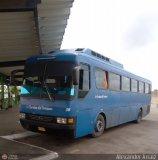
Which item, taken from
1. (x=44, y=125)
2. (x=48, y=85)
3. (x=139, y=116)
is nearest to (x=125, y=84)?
(x=139, y=116)

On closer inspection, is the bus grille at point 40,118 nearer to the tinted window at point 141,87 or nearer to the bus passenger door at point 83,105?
the bus passenger door at point 83,105

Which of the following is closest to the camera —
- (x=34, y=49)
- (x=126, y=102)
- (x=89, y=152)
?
(x=89, y=152)

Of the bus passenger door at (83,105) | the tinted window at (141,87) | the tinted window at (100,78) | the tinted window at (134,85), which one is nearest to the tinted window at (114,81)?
the tinted window at (100,78)

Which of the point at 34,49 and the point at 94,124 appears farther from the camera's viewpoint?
the point at 34,49

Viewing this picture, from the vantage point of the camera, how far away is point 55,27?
1423 centimetres

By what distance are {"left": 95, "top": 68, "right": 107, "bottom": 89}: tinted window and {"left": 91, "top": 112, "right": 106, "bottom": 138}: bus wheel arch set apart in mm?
1038

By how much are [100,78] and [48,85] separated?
2.50m

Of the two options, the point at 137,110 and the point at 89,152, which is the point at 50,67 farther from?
the point at 137,110

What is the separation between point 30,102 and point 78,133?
1801mm

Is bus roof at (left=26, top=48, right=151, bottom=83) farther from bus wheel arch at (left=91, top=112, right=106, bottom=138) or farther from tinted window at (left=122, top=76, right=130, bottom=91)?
bus wheel arch at (left=91, top=112, right=106, bottom=138)

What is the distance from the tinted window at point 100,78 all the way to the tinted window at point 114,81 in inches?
23.7

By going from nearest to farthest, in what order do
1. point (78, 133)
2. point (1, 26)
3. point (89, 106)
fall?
point (78, 133)
point (89, 106)
point (1, 26)

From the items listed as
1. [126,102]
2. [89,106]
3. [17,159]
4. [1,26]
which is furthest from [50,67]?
[126,102]

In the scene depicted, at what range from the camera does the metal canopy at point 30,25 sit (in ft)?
33.2
